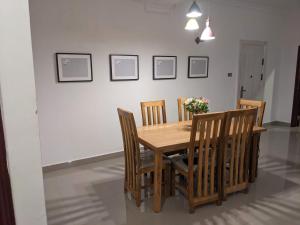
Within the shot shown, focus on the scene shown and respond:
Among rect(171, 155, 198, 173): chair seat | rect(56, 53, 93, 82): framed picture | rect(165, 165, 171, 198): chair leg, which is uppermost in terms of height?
rect(56, 53, 93, 82): framed picture

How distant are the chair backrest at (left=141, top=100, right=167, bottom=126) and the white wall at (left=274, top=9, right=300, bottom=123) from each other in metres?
4.05

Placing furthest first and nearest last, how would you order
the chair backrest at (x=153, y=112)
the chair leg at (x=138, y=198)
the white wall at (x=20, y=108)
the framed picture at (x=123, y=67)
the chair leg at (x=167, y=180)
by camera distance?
the framed picture at (x=123, y=67) → the chair backrest at (x=153, y=112) → the chair leg at (x=167, y=180) → the chair leg at (x=138, y=198) → the white wall at (x=20, y=108)

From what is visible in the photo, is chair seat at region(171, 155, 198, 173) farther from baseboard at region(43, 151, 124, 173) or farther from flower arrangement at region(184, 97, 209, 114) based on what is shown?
baseboard at region(43, 151, 124, 173)

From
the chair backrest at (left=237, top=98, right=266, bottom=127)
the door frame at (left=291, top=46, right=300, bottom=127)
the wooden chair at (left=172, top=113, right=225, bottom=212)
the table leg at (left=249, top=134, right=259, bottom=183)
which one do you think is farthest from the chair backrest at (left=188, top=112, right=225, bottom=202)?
the door frame at (left=291, top=46, right=300, bottom=127)

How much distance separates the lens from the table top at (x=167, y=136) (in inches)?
85.3

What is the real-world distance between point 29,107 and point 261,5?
544 centimetres

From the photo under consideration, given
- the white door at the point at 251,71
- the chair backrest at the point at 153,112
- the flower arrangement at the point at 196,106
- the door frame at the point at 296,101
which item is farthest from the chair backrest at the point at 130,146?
the door frame at the point at 296,101

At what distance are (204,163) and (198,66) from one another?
2.74 meters

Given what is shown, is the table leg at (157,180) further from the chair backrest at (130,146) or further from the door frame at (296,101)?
the door frame at (296,101)

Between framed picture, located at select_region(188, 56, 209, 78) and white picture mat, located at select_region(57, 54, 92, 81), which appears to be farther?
framed picture, located at select_region(188, 56, 209, 78)

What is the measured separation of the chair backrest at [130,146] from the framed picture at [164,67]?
189cm

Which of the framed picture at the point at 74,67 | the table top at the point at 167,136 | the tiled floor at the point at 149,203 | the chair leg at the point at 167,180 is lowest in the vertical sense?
the tiled floor at the point at 149,203

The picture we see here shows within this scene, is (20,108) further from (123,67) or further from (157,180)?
(123,67)

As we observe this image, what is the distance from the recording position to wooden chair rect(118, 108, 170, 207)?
7.22 ft
